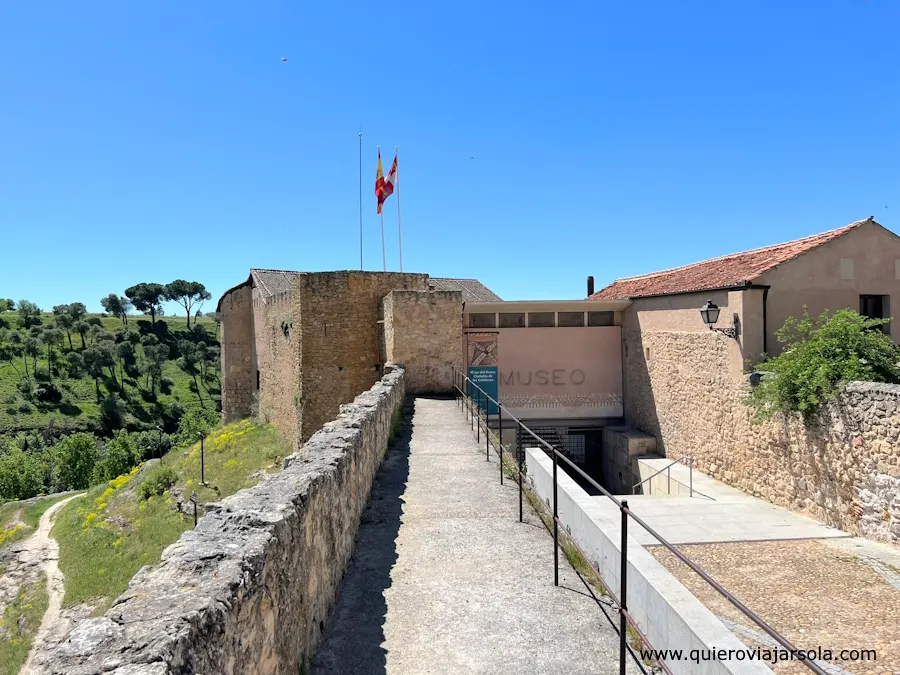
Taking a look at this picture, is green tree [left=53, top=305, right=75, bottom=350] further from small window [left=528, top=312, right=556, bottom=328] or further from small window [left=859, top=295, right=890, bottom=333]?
small window [left=859, top=295, right=890, bottom=333]

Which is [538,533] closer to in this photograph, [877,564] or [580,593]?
[580,593]

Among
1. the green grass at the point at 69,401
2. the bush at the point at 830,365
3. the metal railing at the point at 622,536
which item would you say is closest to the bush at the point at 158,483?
the metal railing at the point at 622,536

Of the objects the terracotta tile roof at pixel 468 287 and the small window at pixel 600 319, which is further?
the terracotta tile roof at pixel 468 287

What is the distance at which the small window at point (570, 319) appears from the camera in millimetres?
16844

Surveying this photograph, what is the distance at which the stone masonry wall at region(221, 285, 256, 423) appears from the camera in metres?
27.8

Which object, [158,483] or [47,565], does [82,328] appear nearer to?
[47,565]

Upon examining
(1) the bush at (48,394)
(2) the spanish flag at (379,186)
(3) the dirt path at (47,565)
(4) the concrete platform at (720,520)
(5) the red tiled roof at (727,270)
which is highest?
(2) the spanish flag at (379,186)

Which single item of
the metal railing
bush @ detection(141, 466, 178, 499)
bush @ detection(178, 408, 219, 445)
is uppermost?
the metal railing

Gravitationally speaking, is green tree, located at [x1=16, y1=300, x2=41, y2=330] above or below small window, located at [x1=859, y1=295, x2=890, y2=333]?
above

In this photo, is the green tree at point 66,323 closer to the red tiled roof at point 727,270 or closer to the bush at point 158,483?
the bush at point 158,483

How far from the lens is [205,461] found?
22.7 metres

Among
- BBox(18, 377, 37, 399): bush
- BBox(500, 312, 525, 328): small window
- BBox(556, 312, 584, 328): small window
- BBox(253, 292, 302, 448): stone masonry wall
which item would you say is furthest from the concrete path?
BBox(18, 377, 37, 399): bush

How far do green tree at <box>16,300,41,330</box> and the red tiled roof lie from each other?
8389 cm

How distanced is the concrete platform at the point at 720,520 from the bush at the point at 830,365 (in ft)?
5.67
